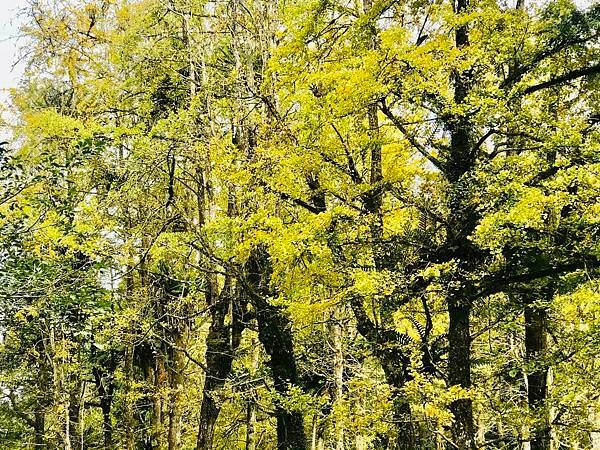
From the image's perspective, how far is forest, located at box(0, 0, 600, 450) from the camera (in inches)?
260

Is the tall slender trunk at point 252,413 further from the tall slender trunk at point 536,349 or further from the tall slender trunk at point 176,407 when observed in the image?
the tall slender trunk at point 536,349

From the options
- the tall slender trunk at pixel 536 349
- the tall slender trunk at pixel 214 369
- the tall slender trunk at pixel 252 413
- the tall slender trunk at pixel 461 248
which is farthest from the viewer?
the tall slender trunk at pixel 252 413

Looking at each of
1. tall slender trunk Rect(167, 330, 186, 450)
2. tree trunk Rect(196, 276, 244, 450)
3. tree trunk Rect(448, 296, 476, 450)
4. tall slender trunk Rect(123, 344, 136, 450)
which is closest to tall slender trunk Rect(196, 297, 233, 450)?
tree trunk Rect(196, 276, 244, 450)

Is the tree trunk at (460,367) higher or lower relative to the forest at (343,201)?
lower

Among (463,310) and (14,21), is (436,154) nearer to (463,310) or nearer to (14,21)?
(463,310)

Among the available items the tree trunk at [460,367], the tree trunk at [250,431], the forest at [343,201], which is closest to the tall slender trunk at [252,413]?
the tree trunk at [250,431]

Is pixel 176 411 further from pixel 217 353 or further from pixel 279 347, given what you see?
pixel 279 347

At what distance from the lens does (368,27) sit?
7.58m

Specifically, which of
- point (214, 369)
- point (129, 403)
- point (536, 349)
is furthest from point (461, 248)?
point (129, 403)

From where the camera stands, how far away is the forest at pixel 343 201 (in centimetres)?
659

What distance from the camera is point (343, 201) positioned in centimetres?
836

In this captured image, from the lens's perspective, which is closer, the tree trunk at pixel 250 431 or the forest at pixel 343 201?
the forest at pixel 343 201

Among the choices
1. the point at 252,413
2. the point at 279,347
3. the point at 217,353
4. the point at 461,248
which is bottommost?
the point at 252,413

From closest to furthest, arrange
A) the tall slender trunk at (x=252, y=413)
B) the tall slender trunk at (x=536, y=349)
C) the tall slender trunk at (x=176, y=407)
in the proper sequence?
the tall slender trunk at (x=536, y=349) → the tall slender trunk at (x=176, y=407) → the tall slender trunk at (x=252, y=413)
